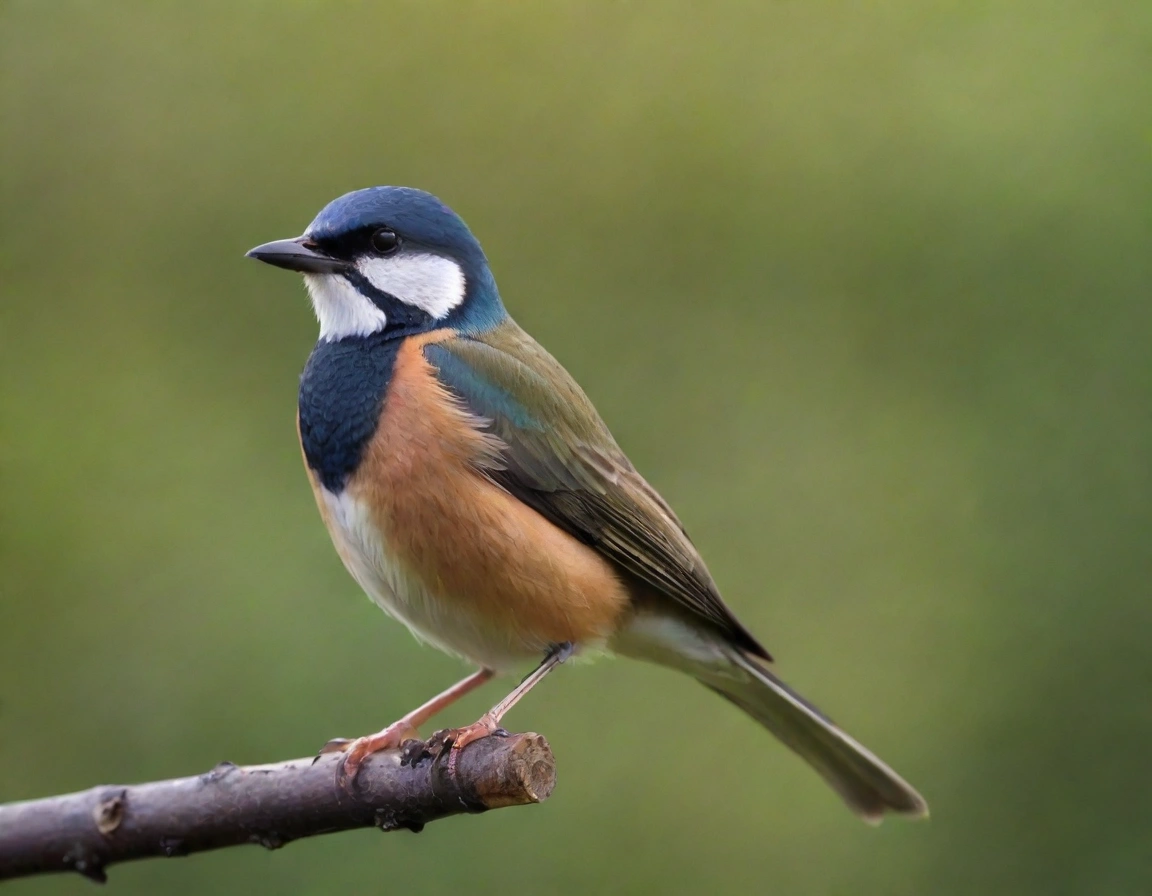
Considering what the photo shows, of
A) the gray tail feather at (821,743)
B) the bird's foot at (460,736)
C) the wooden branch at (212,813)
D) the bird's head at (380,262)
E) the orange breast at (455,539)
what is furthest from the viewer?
the gray tail feather at (821,743)

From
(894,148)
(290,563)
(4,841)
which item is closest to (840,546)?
(894,148)

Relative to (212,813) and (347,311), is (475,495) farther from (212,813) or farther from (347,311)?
(212,813)

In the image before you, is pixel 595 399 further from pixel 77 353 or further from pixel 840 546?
pixel 77 353

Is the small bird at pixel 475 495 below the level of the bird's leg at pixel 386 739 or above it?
above

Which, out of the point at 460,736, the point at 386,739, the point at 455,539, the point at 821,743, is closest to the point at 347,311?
the point at 455,539

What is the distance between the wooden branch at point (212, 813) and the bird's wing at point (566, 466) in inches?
42.5

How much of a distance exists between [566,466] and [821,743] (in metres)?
1.48

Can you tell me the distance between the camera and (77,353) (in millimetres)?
7898

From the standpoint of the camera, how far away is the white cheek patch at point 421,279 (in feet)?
15.6

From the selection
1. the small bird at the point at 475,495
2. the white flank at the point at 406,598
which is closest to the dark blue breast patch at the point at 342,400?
the small bird at the point at 475,495

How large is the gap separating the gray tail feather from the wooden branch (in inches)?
62.1

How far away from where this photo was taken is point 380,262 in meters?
4.77

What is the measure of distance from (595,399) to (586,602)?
340 cm

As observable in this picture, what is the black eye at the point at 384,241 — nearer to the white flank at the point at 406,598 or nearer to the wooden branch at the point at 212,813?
the white flank at the point at 406,598
